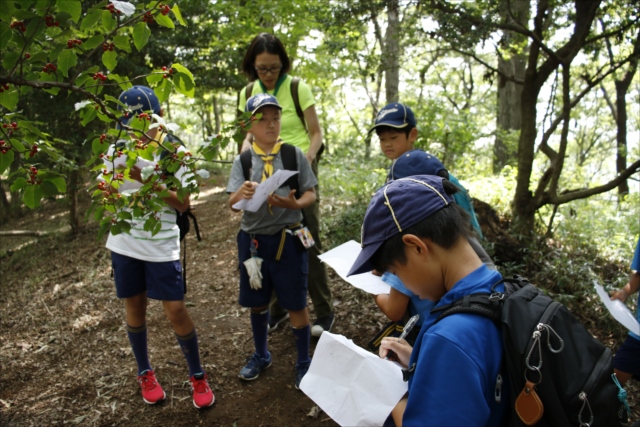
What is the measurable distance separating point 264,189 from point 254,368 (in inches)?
60.8

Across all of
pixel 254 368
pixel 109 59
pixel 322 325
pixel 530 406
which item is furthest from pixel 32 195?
pixel 322 325

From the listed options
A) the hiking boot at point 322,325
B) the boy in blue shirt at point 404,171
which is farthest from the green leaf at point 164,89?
the hiking boot at point 322,325

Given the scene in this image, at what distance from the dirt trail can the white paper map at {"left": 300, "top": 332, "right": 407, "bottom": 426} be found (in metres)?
1.69

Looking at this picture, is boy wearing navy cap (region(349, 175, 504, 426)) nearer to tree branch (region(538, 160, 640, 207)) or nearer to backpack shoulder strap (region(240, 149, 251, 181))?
backpack shoulder strap (region(240, 149, 251, 181))

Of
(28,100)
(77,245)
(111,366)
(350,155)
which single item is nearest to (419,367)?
(111,366)

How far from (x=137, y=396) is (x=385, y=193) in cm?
296

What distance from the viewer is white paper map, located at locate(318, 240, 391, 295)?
2.15 metres

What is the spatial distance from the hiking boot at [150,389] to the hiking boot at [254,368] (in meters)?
0.60

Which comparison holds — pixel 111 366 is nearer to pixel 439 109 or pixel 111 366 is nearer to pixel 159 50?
pixel 439 109

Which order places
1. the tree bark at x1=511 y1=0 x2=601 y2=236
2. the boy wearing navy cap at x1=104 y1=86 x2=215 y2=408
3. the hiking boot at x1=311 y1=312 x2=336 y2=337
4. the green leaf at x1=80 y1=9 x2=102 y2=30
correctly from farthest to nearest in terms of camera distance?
the tree bark at x1=511 y1=0 x2=601 y2=236 < the hiking boot at x1=311 y1=312 x2=336 y2=337 < the boy wearing navy cap at x1=104 y1=86 x2=215 y2=408 < the green leaf at x1=80 y1=9 x2=102 y2=30

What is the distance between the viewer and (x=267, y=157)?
311 centimetres

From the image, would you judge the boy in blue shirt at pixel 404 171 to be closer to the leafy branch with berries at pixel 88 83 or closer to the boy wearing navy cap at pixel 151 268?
the leafy branch with berries at pixel 88 83

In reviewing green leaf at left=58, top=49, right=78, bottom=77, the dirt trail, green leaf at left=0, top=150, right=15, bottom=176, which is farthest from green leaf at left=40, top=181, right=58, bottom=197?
the dirt trail

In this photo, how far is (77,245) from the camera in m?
7.66
